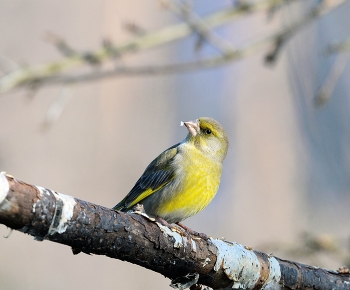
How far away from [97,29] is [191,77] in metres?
3.72

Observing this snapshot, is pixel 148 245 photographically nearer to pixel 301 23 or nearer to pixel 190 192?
pixel 190 192

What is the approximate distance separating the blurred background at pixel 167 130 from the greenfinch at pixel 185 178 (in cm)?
90

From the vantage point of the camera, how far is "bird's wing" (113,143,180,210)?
16.7 ft

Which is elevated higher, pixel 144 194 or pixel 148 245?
pixel 144 194

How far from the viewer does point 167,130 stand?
10055 mm

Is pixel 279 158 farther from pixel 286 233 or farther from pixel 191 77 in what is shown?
pixel 191 77

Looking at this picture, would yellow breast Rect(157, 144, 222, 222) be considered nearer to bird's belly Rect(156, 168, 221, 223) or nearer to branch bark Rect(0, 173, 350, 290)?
bird's belly Rect(156, 168, 221, 223)

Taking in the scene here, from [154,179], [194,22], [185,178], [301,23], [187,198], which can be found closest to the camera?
[187,198]

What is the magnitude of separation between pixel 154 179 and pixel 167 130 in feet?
16.1

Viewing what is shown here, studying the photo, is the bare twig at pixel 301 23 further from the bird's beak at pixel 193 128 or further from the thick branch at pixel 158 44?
the bird's beak at pixel 193 128

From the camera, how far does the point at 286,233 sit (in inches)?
437

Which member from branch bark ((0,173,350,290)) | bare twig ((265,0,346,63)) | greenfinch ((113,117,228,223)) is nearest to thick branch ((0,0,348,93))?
bare twig ((265,0,346,63))

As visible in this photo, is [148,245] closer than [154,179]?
Yes

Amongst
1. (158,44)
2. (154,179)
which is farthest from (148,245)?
(158,44)
